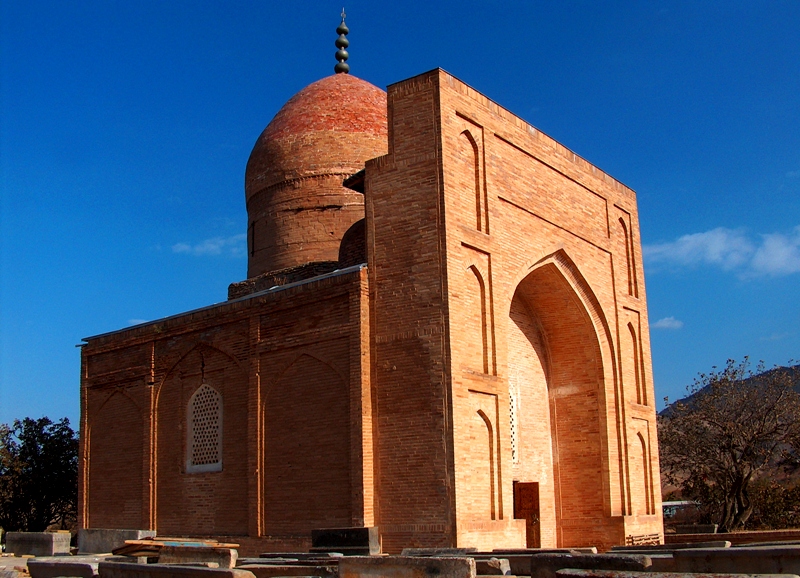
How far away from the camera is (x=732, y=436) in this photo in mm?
22250

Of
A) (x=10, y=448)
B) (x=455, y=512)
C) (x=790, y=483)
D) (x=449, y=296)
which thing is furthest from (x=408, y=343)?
(x=790, y=483)

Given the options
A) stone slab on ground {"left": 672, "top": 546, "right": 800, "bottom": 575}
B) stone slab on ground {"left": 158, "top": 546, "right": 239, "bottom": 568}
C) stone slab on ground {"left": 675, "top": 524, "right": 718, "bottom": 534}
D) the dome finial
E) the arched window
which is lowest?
stone slab on ground {"left": 675, "top": 524, "right": 718, "bottom": 534}

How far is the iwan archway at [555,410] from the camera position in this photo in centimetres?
1484

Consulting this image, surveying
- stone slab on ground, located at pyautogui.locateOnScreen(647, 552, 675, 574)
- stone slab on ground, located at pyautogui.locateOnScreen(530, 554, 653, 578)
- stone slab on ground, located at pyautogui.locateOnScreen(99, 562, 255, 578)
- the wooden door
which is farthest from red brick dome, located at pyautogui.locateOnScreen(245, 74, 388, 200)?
stone slab on ground, located at pyautogui.locateOnScreen(647, 552, 675, 574)

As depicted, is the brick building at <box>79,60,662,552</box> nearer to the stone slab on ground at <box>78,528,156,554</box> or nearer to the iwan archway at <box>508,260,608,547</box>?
the iwan archway at <box>508,260,608,547</box>

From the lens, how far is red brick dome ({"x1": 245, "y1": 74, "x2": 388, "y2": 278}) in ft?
57.6

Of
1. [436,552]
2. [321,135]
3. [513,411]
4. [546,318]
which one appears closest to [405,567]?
[436,552]

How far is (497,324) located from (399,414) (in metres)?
1.97

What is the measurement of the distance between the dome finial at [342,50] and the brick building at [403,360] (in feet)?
5.69

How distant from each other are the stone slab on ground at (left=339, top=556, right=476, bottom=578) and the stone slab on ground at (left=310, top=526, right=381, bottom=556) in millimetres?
3388

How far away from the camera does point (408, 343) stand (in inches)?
465

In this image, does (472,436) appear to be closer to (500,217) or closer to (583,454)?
(500,217)

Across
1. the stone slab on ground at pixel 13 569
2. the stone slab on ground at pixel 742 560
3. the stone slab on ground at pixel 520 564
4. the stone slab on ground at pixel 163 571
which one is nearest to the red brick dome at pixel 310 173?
the stone slab on ground at pixel 13 569

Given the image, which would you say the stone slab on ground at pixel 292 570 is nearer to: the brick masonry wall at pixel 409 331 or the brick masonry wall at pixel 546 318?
the brick masonry wall at pixel 409 331
